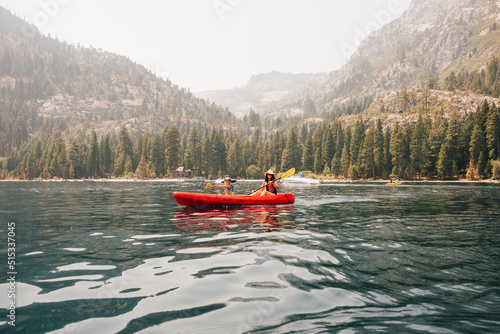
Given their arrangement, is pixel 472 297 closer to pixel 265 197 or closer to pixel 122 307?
pixel 122 307

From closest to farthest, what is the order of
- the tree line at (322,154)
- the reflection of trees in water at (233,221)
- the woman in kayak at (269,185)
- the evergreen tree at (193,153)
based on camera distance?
1. the reflection of trees in water at (233,221)
2. the woman in kayak at (269,185)
3. the tree line at (322,154)
4. the evergreen tree at (193,153)

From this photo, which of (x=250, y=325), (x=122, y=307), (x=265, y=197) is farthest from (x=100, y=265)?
(x=265, y=197)

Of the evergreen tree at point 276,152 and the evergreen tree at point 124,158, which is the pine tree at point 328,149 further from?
the evergreen tree at point 124,158

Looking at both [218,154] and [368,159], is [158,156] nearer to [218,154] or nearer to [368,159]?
[218,154]

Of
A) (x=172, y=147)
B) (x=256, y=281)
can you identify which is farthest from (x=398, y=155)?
(x=256, y=281)

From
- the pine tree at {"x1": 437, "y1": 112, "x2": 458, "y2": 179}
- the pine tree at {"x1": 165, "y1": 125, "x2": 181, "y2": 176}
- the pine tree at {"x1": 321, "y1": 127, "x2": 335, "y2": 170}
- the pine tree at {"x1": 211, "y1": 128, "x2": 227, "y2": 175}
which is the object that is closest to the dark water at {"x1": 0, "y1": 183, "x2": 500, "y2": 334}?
the pine tree at {"x1": 437, "y1": 112, "x2": 458, "y2": 179}

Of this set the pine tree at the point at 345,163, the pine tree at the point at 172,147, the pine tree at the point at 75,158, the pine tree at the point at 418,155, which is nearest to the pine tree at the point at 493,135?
the pine tree at the point at 418,155

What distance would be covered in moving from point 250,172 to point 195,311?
122 meters

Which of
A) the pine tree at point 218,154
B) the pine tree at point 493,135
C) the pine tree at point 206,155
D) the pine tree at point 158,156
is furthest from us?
the pine tree at point 218,154

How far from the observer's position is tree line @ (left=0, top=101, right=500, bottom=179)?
291 feet

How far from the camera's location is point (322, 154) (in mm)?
125000

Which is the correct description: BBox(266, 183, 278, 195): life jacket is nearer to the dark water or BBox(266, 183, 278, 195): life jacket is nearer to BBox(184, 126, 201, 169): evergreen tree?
the dark water

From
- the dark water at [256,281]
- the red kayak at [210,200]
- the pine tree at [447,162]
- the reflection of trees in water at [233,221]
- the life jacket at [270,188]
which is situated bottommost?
the reflection of trees in water at [233,221]

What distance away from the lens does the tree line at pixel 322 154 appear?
88625 mm
